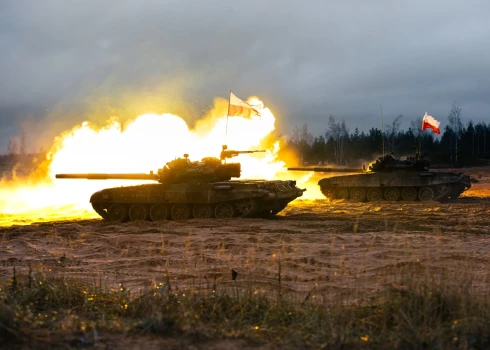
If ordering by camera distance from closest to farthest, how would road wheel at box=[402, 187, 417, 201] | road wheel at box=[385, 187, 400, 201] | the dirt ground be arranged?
the dirt ground < road wheel at box=[402, 187, 417, 201] < road wheel at box=[385, 187, 400, 201]

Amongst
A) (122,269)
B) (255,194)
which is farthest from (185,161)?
(122,269)

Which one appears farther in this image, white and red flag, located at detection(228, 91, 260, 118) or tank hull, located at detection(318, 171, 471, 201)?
tank hull, located at detection(318, 171, 471, 201)

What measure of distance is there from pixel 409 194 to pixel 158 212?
496 inches

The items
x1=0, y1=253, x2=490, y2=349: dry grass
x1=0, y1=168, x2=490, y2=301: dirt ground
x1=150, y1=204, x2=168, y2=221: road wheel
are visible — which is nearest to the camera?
x1=0, y1=253, x2=490, y2=349: dry grass

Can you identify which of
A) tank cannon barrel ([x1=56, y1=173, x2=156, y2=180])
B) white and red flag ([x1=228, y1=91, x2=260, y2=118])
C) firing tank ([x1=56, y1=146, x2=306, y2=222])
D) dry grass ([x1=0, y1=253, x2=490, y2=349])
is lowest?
dry grass ([x1=0, y1=253, x2=490, y2=349])

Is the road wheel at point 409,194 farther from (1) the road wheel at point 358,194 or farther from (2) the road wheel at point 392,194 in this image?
(1) the road wheel at point 358,194

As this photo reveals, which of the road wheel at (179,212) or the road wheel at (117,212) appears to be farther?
the road wheel at (117,212)

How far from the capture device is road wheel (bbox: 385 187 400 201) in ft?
88.2

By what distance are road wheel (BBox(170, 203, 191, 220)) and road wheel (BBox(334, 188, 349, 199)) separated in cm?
1044

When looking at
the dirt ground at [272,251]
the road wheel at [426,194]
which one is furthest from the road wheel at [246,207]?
the road wheel at [426,194]

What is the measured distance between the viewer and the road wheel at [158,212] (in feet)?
66.5

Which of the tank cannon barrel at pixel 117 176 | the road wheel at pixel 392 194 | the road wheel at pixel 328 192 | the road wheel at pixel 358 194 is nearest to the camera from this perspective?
the tank cannon barrel at pixel 117 176

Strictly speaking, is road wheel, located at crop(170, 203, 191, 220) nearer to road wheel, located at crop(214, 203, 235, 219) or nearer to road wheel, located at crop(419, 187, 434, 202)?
road wheel, located at crop(214, 203, 235, 219)

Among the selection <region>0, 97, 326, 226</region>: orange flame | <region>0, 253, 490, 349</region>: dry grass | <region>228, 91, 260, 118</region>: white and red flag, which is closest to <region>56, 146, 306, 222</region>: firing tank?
<region>228, 91, 260, 118</region>: white and red flag
